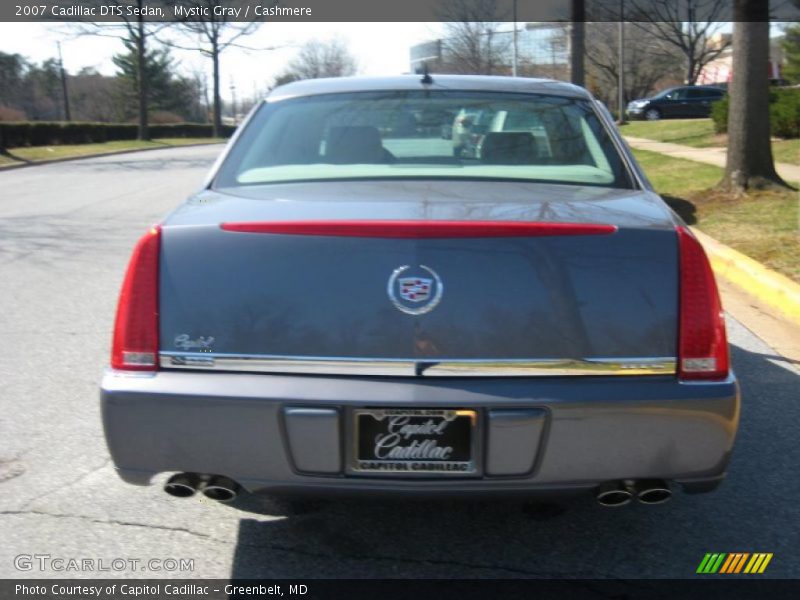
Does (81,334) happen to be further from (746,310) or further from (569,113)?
(746,310)

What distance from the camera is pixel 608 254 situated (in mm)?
2639

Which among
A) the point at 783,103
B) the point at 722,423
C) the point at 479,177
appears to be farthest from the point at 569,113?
the point at 783,103

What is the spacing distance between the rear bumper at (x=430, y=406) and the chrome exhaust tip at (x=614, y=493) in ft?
0.16

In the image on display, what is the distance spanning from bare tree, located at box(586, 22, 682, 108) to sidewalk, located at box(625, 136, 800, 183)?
33393 millimetres

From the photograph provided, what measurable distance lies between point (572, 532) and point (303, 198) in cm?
154

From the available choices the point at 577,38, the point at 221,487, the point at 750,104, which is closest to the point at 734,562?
the point at 221,487

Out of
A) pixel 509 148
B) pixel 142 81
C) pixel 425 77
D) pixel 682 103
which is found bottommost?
pixel 509 148

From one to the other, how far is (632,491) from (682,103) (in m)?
41.6

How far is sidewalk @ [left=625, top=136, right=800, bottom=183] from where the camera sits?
1408 centimetres

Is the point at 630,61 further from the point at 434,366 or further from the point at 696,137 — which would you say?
the point at 434,366

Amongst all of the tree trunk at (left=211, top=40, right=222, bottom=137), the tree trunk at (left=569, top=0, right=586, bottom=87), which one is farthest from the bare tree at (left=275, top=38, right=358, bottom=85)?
the tree trunk at (left=569, top=0, right=586, bottom=87)

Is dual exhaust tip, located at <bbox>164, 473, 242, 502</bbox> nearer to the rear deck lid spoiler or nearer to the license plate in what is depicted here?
the license plate

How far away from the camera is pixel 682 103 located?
4134 centimetres

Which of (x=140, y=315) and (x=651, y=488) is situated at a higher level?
(x=140, y=315)
